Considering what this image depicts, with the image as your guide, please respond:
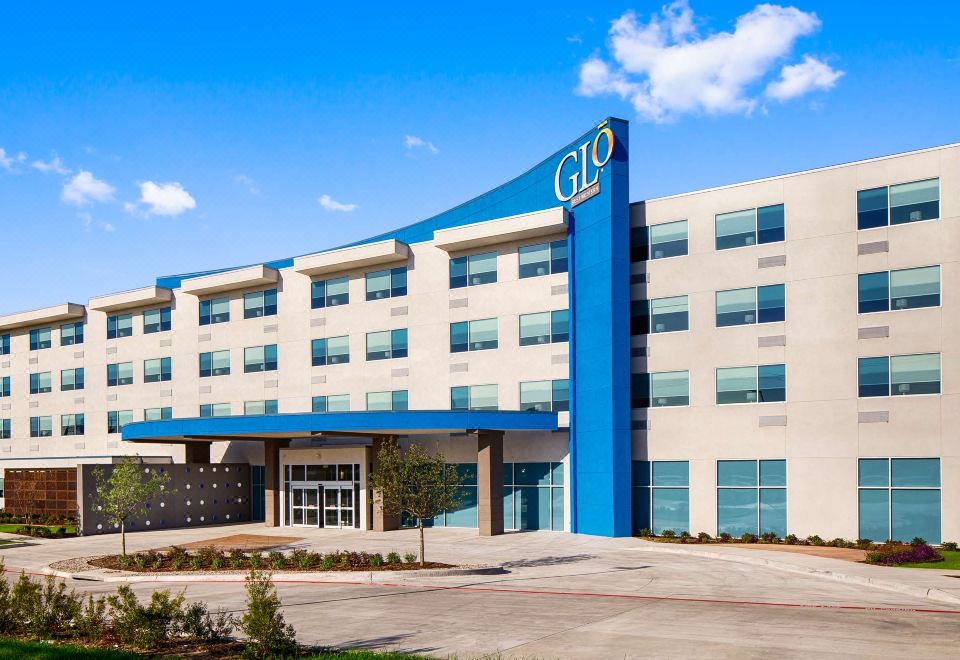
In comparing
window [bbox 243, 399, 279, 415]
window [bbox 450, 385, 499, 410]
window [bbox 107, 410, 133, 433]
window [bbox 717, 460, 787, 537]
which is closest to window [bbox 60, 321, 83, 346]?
window [bbox 107, 410, 133, 433]

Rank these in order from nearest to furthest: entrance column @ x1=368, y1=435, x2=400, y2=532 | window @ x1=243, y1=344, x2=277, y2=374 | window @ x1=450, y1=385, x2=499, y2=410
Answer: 1. entrance column @ x1=368, y1=435, x2=400, y2=532
2. window @ x1=450, y1=385, x2=499, y2=410
3. window @ x1=243, y1=344, x2=277, y2=374

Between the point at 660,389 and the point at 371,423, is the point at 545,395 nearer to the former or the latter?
the point at 660,389

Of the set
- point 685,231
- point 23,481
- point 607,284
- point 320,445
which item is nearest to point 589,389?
point 607,284

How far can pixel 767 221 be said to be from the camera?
122 ft

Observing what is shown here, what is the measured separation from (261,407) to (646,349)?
24.6 meters

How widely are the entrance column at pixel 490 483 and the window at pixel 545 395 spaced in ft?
8.59

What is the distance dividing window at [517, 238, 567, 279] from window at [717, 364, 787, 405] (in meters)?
9.27

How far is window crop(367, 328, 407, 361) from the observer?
152 ft

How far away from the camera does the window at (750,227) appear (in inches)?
1453

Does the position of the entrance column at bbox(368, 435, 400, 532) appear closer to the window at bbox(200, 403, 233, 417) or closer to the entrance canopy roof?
the entrance canopy roof

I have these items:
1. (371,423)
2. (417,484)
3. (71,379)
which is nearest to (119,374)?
A: (71,379)

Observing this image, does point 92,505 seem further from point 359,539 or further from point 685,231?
point 685,231

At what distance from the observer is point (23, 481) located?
170 feet

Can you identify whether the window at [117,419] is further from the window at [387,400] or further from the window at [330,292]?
the window at [387,400]
